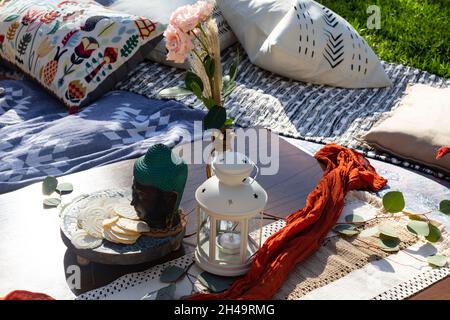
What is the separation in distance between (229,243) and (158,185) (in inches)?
7.2

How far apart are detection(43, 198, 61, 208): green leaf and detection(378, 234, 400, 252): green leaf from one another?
2.34 ft

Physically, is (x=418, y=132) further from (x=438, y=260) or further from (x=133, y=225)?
(x=133, y=225)

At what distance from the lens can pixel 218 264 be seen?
1216 millimetres

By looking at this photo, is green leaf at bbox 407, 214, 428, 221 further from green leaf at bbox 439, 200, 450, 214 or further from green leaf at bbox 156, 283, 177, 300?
green leaf at bbox 156, 283, 177, 300

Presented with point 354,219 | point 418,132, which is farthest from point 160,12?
point 354,219

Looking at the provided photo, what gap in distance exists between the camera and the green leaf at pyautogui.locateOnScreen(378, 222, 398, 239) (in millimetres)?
1372

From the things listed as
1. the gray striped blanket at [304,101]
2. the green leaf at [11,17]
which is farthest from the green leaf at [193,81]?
the green leaf at [11,17]

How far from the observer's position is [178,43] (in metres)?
1.24

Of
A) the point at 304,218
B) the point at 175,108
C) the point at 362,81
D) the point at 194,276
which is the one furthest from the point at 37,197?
the point at 362,81

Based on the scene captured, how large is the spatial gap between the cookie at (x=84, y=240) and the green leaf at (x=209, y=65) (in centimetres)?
39

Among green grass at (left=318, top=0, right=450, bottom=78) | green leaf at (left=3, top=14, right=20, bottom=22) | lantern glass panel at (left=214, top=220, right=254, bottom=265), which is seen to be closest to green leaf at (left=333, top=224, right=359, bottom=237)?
lantern glass panel at (left=214, top=220, right=254, bottom=265)

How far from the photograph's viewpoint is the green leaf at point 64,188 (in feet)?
4.85

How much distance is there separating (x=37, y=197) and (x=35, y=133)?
561 mm
